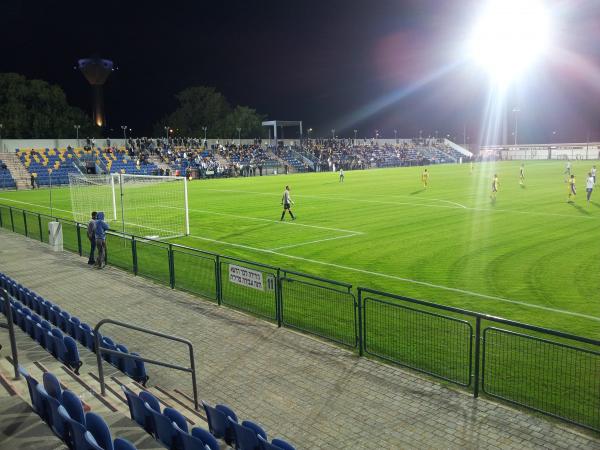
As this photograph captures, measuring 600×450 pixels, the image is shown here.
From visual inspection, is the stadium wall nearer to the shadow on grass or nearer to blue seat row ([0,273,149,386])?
the shadow on grass

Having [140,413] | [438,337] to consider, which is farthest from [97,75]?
[140,413]

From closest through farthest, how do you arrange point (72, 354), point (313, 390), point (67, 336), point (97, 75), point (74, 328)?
point (313, 390) < point (72, 354) < point (67, 336) < point (74, 328) < point (97, 75)

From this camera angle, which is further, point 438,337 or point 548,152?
point 548,152

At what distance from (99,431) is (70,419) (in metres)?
0.34

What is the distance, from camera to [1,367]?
26.1 ft

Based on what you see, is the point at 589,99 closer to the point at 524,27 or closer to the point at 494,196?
the point at 524,27

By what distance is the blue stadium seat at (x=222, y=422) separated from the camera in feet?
19.8

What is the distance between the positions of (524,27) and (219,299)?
2829 inches


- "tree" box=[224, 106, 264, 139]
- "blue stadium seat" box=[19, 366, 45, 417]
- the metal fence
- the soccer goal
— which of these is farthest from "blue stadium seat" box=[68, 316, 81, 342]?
"tree" box=[224, 106, 264, 139]

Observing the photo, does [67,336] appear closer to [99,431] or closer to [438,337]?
[99,431]

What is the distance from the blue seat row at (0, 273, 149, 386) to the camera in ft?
27.8

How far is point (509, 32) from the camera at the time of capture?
240 ft

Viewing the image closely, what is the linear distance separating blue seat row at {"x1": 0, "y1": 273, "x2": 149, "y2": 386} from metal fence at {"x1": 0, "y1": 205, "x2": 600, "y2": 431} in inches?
133

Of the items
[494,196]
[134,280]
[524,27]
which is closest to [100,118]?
[524,27]
